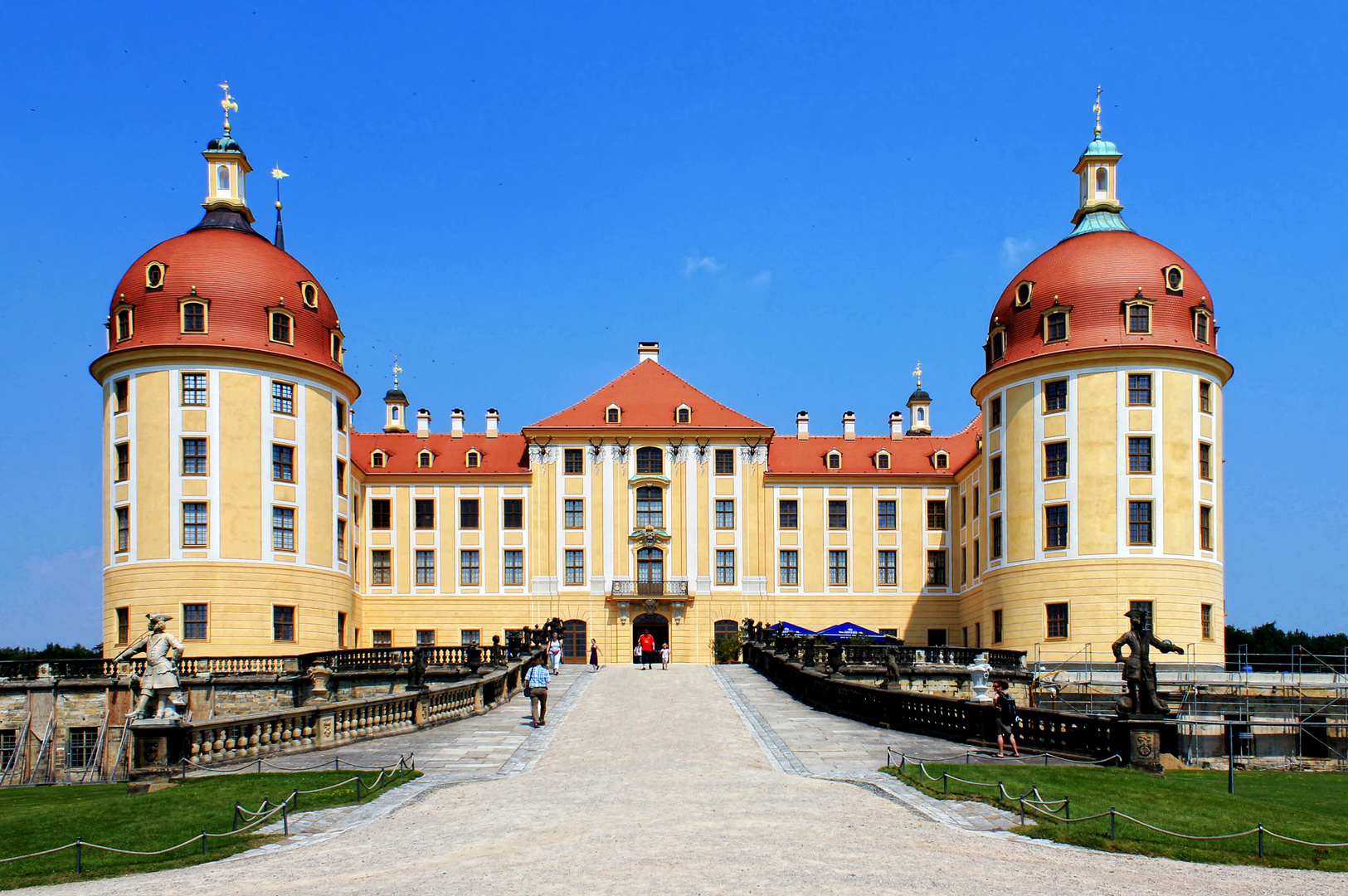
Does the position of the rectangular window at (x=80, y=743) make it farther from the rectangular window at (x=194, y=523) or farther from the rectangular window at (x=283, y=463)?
the rectangular window at (x=283, y=463)

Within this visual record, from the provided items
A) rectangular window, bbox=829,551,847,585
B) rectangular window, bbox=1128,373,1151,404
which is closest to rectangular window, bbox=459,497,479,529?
rectangular window, bbox=829,551,847,585

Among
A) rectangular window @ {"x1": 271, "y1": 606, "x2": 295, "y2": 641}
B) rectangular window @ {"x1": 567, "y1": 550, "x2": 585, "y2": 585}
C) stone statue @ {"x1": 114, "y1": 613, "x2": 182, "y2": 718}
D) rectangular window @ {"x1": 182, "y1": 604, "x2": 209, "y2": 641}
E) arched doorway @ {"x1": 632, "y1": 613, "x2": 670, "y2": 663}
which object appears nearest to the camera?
stone statue @ {"x1": 114, "y1": 613, "x2": 182, "y2": 718}

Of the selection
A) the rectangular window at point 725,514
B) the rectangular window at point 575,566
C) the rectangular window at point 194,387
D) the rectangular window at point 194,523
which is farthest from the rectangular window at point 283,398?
the rectangular window at point 725,514

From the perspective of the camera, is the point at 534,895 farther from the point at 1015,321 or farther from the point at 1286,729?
the point at 1015,321

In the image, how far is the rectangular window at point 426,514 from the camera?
61719mm

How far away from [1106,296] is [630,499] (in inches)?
940

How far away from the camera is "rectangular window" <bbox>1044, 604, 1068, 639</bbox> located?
4569cm

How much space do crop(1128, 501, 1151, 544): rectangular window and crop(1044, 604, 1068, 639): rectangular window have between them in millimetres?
3346

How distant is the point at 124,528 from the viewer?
4672cm

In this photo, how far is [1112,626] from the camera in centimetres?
→ 4459

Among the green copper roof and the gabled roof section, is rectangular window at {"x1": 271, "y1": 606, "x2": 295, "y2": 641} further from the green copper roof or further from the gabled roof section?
the green copper roof

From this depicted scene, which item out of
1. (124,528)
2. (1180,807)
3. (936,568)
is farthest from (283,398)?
(1180,807)

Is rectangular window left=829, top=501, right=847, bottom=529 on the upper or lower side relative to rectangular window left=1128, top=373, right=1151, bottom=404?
lower

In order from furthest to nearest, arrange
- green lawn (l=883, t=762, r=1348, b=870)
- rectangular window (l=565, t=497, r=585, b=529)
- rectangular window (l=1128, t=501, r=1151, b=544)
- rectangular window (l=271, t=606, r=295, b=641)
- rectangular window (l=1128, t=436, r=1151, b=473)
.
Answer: rectangular window (l=565, t=497, r=585, b=529)
rectangular window (l=271, t=606, r=295, b=641)
rectangular window (l=1128, t=436, r=1151, b=473)
rectangular window (l=1128, t=501, r=1151, b=544)
green lawn (l=883, t=762, r=1348, b=870)
